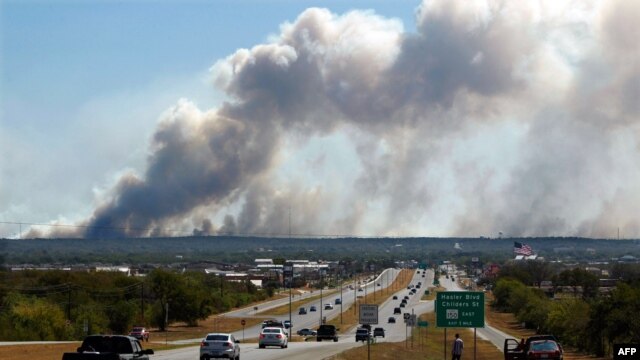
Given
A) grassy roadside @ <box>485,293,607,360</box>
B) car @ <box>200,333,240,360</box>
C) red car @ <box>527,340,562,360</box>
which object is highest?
red car @ <box>527,340,562,360</box>

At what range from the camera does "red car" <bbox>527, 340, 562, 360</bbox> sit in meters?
60.4

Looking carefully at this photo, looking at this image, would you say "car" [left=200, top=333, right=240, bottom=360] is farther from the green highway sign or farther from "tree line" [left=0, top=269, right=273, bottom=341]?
"tree line" [left=0, top=269, right=273, bottom=341]

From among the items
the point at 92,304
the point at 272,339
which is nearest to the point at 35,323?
the point at 92,304

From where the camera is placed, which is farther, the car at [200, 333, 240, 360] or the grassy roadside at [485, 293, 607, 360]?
the grassy roadside at [485, 293, 607, 360]

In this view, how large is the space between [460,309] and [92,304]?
102m

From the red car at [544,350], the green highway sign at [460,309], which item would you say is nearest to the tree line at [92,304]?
the green highway sign at [460,309]

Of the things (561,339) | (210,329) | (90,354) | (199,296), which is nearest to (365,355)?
(90,354)

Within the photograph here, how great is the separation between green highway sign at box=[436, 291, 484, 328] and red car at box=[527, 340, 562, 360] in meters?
9.80

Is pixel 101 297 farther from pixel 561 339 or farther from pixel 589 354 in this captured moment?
pixel 589 354

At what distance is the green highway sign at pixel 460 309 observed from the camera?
71.6 meters

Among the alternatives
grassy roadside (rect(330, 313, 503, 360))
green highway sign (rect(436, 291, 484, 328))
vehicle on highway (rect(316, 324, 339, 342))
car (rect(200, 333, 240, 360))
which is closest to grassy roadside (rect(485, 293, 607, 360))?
grassy roadside (rect(330, 313, 503, 360))

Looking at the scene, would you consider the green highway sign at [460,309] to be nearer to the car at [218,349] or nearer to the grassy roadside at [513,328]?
the car at [218,349]

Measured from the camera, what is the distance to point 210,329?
163000mm

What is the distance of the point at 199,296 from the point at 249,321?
1053 centimetres
